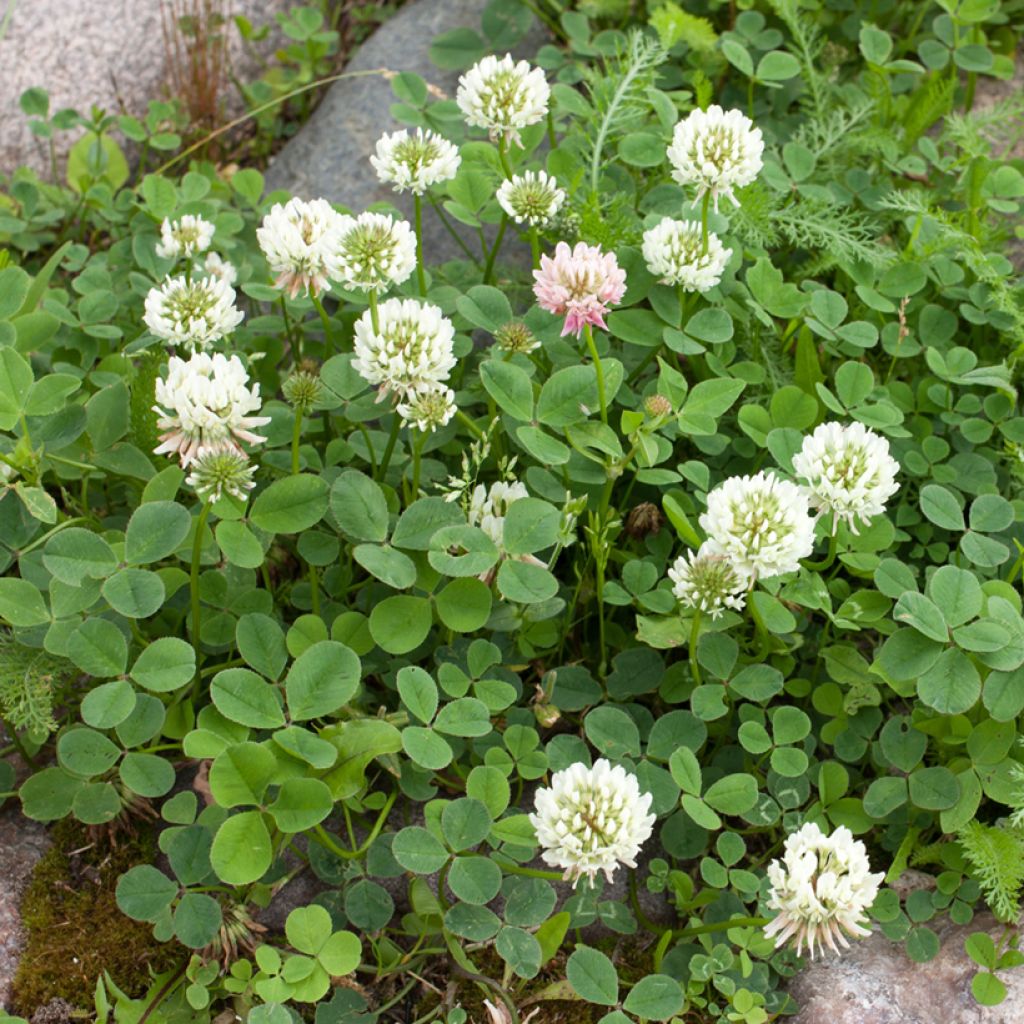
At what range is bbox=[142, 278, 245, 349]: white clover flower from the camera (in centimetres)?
226

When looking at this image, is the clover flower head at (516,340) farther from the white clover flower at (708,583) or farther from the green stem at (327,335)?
the white clover flower at (708,583)

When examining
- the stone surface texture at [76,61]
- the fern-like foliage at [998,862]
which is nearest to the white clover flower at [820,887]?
the fern-like foliage at [998,862]

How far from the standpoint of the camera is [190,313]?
228cm

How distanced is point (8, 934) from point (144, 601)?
67cm

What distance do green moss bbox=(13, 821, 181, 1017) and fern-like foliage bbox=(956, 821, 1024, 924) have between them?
1430 millimetres

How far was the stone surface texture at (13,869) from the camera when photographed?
2125 millimetres

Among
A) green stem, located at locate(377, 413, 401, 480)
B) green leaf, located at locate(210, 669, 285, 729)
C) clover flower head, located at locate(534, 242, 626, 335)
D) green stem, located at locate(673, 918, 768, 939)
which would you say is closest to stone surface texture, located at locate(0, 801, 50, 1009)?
green leaf, located at locate(210, 669, 285, 729)

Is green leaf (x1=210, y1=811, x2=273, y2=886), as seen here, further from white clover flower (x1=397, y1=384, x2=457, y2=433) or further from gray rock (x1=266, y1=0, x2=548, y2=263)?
gray rock (x1=266, y1=0, x2=548, y2=263)

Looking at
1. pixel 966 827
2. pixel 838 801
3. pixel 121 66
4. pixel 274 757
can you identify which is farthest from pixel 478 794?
pixel 121 66

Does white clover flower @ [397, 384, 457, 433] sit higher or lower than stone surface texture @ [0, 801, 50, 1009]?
higher

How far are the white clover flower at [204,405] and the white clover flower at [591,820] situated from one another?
0.77 m

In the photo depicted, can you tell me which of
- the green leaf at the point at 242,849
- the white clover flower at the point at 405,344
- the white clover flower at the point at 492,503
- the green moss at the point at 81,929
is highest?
the white clover flower at the point at 405,344

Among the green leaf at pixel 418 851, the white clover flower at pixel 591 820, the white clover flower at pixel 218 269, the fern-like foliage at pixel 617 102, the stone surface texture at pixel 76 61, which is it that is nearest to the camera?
the white clover flower at pixel 591 820

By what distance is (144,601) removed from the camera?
208 cm
